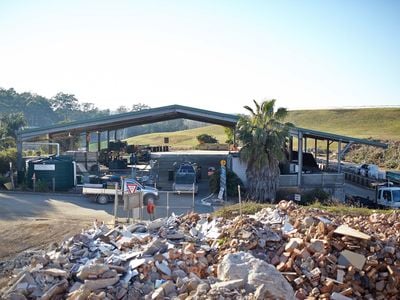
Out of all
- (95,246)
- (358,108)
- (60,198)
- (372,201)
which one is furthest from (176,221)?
(358,108)

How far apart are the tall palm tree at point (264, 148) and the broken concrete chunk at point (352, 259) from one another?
1538 cm

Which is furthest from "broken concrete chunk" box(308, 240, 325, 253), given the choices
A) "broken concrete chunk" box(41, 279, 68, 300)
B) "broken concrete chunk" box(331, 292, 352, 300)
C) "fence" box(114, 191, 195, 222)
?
"fence" box(114, 191, 195, 222)

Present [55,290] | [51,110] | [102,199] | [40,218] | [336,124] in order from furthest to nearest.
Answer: [51,110], [336,124], [102,199], [40,218], [55,290]

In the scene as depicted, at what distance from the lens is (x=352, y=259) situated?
11258 mm

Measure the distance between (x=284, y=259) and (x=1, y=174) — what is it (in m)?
27.4

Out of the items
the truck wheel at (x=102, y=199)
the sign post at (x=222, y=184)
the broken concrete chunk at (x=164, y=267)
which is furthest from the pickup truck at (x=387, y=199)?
the broken concrete chunk at (x=164, y=267)

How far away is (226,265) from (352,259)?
3.38m

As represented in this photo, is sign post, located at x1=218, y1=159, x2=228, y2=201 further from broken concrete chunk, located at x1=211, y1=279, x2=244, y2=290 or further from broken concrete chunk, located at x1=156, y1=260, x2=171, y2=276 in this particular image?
broken concrete chunk, located at x1=211, y1=279, x2=244, y2=290

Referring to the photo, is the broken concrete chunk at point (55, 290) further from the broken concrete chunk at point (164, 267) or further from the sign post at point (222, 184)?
the sign post at point (222, 184)

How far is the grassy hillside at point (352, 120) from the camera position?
295 feet

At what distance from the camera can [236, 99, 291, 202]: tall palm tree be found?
2669 centimetres

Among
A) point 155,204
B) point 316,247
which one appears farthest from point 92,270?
point 155,204

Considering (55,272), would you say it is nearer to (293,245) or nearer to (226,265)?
(226,265)

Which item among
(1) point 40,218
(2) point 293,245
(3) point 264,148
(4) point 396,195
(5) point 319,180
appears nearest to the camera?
(2) point 293,245
